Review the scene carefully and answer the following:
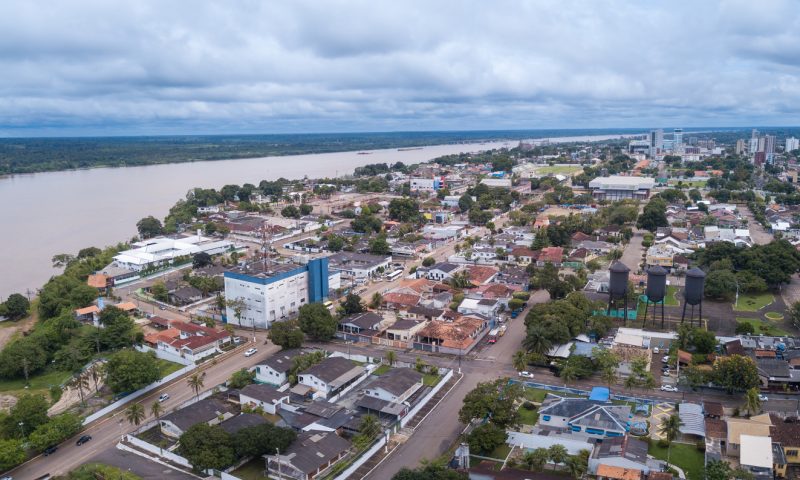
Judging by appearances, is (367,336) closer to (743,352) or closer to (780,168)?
(743,352)

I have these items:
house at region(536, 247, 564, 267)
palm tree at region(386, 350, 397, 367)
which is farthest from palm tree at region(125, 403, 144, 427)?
house at region(536, 247, 564, 267)

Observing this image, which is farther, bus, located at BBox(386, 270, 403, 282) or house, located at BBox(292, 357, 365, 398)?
bus, located at BBox(386, 270, 403, 282)

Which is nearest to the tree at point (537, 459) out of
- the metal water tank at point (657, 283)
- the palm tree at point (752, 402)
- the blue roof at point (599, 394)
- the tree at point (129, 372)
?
the blue roof at point (599, 394)

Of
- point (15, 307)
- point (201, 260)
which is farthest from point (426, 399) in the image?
point (201, 260)

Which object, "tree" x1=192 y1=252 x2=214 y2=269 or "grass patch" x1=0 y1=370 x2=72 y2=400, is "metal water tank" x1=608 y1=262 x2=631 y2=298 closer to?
"grass patch" x1=0 y1=370 x2=72 y2=400

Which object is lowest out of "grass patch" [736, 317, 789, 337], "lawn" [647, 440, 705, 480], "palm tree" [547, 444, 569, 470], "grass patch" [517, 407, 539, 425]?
"grass patch" [517, 407, 539, 425]

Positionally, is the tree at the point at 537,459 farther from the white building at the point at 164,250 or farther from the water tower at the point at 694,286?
the white building at the point at 164,250

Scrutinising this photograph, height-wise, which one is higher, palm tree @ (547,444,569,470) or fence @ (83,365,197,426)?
palm tree @ (547,444,569,470)

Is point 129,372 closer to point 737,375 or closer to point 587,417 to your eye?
point 587,417

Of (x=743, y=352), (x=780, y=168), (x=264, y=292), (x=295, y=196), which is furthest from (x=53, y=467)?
(x=780, y=168)
